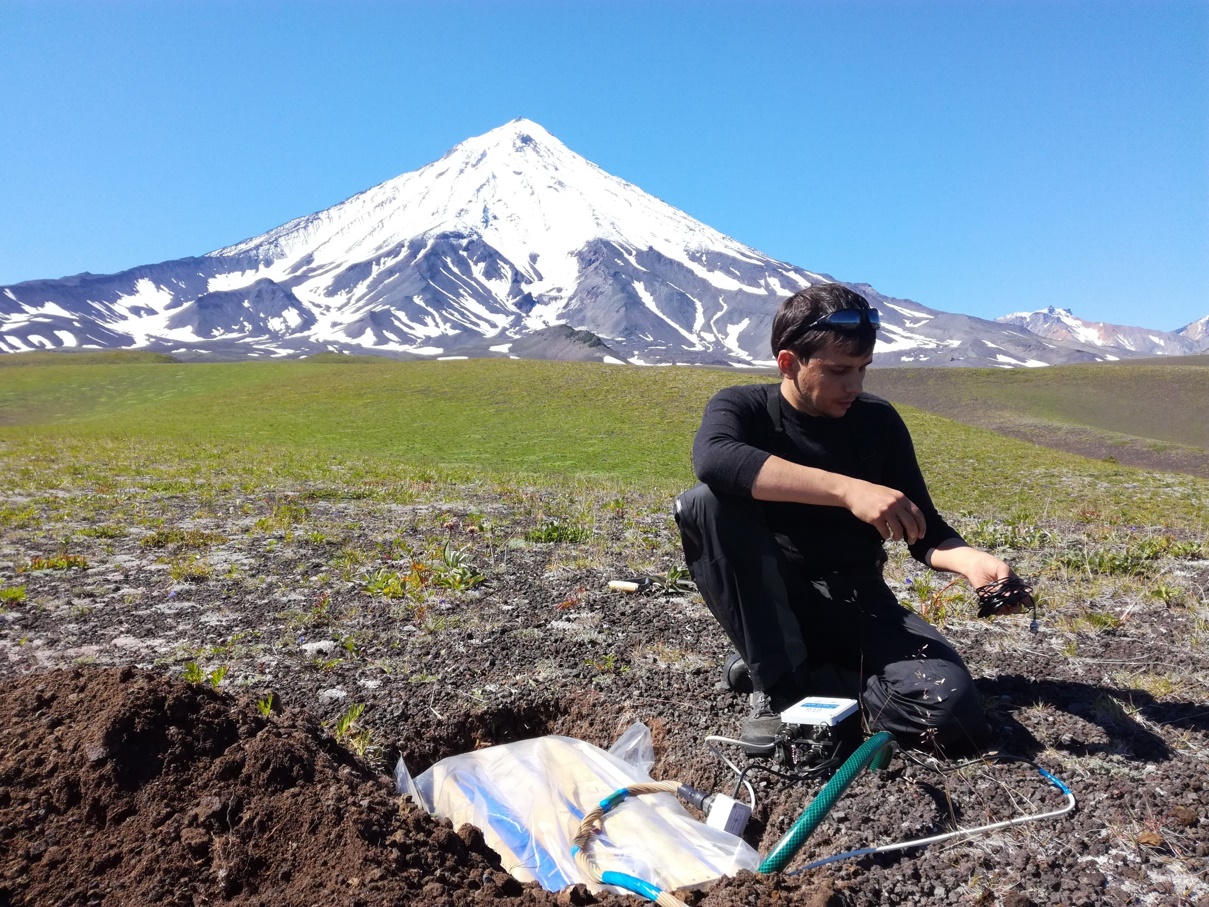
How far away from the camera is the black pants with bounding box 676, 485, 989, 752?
9.35 ft

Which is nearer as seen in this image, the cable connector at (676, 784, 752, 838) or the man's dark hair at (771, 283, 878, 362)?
the cable connector at (676, 784, 752, 838)

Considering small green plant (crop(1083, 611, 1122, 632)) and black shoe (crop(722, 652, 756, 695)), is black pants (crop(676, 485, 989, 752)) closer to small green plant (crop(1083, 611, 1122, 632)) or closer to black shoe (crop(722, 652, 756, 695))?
black shoe (crop(722, 652, 756, 695))

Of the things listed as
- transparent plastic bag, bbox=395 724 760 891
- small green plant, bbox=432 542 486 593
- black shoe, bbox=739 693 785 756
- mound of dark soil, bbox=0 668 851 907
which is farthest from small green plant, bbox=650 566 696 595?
mound of dark soil, bbox=0 668 851 907

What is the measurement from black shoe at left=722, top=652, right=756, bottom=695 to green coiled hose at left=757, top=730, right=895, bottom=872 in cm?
87

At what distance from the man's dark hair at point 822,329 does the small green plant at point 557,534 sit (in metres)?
4.21

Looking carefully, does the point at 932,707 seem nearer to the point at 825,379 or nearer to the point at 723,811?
the point at 723,811

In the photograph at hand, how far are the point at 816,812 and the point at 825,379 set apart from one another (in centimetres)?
164

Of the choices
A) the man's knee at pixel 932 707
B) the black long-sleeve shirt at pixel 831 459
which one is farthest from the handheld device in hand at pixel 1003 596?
the black long-sleeve shirt at pixel 831 459

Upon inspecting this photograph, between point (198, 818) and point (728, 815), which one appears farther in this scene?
point (728, 815)

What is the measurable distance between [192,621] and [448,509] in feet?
15.7

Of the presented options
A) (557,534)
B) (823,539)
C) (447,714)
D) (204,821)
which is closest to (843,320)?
(823,539)

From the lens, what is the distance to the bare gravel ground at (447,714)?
202 centimetres

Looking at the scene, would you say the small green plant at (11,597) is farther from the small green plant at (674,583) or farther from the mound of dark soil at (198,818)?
the small green plant at (674,583)

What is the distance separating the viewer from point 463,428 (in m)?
30.4
